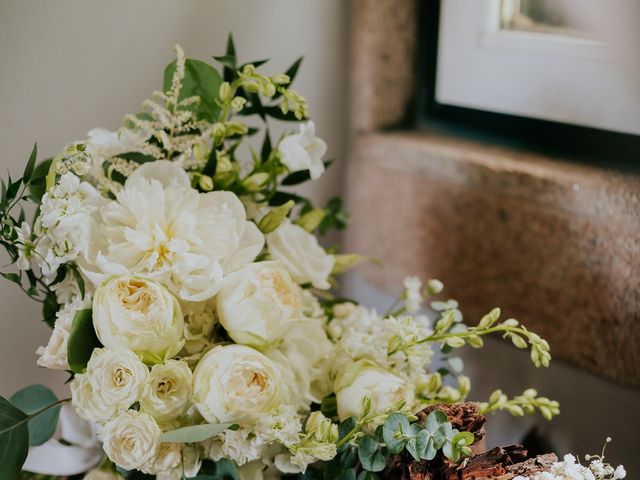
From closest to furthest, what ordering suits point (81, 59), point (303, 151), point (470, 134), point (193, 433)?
point (193, 433) → point (303, 151) → point (81, 59) → point (470, 134)

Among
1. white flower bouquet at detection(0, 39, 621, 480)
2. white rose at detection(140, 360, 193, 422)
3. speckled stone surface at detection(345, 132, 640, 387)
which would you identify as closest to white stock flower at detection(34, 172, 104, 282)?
white flower bouquet at detection(0, 39, 621, 480)

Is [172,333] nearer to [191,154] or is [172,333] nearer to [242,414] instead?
[242,414]

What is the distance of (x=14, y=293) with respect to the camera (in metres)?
0.89

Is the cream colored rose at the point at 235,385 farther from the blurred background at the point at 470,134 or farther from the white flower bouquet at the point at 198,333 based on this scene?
the blurred background at the point at 470,134

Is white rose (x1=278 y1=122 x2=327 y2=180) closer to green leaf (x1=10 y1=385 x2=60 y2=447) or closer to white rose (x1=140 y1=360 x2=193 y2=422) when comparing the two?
white rose (x1=140 y1=360 x2=193 y2=422)

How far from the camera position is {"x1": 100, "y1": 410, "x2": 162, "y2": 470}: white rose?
63 cm

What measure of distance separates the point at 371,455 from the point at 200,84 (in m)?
0.44

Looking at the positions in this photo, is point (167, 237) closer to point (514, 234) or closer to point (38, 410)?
point (38, 410)

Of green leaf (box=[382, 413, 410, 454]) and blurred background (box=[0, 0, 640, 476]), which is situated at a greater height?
blurred background (box=[0, 0, 640, 476])

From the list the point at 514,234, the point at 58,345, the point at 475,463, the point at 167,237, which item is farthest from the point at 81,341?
the point at 514,234

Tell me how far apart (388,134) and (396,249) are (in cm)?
18

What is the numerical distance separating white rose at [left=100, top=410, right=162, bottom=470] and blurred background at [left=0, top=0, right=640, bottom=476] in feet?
1.12

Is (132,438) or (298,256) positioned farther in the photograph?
(298,256)

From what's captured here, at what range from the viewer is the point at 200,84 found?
788 millimetres
